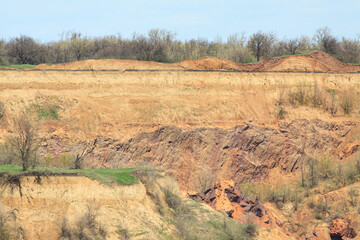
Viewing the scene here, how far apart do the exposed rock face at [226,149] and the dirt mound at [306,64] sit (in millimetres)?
6548

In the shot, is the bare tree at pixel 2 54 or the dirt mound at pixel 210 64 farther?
the bare tree at pixel 2 54

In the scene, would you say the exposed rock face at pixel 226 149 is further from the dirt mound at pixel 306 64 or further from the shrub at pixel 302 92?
the dirt mound at pixel 306 64

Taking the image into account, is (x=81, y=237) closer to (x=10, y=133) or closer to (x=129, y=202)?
(x=129, y=202)

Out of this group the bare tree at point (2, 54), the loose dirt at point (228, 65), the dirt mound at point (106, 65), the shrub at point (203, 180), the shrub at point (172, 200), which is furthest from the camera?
the bare tree at point (2, 54)

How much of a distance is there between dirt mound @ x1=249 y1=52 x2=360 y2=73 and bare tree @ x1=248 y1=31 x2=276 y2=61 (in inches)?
340

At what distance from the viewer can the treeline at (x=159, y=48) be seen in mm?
49219

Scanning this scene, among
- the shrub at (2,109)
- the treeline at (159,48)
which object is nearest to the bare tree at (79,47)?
the treeline at (159,48)

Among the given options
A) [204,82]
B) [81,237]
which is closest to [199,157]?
[204,82]

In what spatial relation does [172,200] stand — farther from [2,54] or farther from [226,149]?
[2,54]

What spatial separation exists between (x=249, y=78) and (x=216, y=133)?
6.72 metres

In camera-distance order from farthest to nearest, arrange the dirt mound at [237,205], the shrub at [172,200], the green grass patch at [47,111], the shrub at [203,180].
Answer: the green grass patch at [47,111]
the shrub at [203,180]
the dirt mound at [237,205]
the shrub at [172,200]

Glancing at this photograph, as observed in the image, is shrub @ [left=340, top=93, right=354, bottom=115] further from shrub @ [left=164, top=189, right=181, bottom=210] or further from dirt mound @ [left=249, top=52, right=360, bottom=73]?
shrub @ [left=164, top=189, right=181, bottom=210]

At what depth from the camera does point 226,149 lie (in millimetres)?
37094

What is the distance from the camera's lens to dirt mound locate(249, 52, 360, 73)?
45297mm
